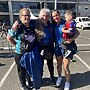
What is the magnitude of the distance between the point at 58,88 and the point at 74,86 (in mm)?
451

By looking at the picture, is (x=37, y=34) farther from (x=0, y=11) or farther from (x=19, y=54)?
(x=0, y=11)

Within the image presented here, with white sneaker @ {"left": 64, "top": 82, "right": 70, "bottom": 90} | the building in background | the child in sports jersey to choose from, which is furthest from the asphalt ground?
the building in background

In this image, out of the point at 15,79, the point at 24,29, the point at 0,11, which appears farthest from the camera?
the point at 0,11

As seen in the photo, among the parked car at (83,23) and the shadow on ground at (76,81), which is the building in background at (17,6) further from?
the shadow on ground at (76,81)

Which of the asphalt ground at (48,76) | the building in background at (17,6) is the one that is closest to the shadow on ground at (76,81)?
the asphalt ground at (48,76)

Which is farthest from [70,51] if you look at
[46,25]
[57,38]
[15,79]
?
[15,79]

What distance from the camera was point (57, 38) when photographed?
5.16 meters

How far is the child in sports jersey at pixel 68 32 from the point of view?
4805 millimetres

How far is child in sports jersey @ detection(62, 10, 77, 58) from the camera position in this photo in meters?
4.80

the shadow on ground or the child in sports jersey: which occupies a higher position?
the child in sports jersey

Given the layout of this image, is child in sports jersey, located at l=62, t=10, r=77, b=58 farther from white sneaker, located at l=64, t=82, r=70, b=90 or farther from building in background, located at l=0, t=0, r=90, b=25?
building in background, located at l=0, t=0, r=90, b=25

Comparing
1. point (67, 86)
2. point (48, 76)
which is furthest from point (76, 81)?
point (48, 76)

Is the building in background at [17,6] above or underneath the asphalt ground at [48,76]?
above

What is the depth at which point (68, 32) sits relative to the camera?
4820mm
